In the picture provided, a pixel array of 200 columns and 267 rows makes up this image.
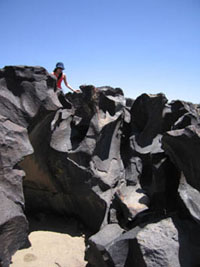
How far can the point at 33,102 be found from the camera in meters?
2.94

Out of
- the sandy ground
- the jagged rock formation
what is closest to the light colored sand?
Result: the sandy ground

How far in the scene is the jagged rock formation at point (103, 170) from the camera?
97.2 inches

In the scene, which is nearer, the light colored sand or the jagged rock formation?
the jagged rock formation

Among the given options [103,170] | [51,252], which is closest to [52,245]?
[51,252]

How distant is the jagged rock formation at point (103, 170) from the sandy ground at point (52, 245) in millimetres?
206

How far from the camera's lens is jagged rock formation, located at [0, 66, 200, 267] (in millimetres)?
2469

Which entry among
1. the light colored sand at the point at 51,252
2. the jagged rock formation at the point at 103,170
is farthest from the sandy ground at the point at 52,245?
the jagged rock formation at the point at 103,170

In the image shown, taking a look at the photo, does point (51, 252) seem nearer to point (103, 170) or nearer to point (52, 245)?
A: point (52, 245)

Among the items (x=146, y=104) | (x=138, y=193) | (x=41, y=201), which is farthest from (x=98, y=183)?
(x=146, y=104)

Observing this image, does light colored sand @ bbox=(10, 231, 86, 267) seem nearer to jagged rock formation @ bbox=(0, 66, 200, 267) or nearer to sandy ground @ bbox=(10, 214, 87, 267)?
sandy ground @ bbox=(10, 214, 87, 267)

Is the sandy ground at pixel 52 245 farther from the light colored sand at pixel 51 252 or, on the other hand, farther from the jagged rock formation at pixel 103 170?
the jagged rock formation at pixel 103 170

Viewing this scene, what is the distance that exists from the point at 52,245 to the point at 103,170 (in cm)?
122

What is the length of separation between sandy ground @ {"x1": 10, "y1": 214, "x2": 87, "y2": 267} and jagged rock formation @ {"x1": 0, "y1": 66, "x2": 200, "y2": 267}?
21cm

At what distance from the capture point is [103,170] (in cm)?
375
